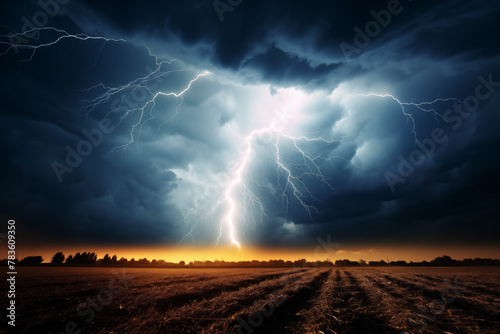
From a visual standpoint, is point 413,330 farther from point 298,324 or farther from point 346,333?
point 298,324

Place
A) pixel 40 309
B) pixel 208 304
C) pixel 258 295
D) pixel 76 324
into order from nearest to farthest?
pixel 76 324 < pixel 40 309 < pixel 208 304 < pixel 258 295

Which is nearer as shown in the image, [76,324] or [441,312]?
[76,324]

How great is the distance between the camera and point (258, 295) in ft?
26.8

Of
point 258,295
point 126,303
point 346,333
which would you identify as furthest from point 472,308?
point 126,303

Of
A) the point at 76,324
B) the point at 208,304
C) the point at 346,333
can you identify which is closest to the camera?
the point at 346,333

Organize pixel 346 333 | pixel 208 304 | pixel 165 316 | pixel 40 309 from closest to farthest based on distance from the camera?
pixel 346 333, pixel 165 316, pixel 40 309, pixel 208 304

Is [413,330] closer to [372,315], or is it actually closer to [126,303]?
[372,315]

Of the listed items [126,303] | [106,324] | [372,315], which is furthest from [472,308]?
[126,303]

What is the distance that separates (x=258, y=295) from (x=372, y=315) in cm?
423

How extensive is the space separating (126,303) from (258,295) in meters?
5.01

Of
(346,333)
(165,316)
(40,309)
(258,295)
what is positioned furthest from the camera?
(258,295)

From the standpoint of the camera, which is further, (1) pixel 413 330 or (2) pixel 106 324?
(2) pixel 106 324

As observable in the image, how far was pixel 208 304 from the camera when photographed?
680 cm

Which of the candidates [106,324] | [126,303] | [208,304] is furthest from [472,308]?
[126,303]
